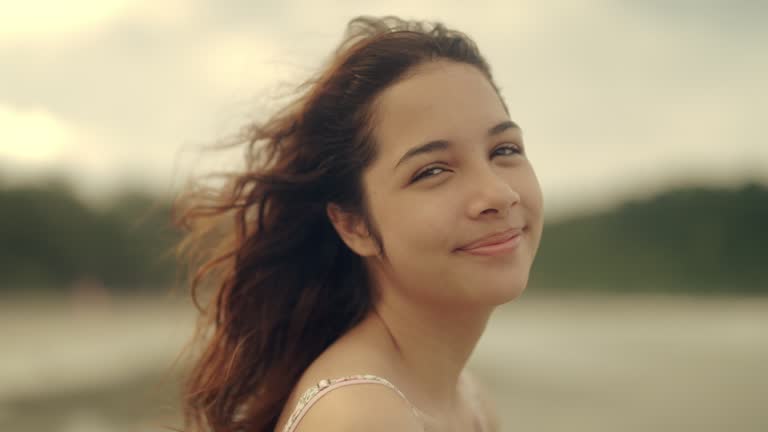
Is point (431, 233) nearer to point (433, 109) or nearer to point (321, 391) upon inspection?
point (433, 109)

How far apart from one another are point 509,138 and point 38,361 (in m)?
9.63

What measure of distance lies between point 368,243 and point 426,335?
0.35 m

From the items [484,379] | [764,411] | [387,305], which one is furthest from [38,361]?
[387,305]

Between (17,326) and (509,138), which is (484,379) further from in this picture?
(17,326)

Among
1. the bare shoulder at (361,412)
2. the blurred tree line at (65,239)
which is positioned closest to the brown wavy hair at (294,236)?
the bare shoulder at (361,412)

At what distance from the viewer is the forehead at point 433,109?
7.72 ft

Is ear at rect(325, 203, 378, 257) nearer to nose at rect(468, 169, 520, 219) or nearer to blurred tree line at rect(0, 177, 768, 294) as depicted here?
nose at rect(468, 169, 520, 219)

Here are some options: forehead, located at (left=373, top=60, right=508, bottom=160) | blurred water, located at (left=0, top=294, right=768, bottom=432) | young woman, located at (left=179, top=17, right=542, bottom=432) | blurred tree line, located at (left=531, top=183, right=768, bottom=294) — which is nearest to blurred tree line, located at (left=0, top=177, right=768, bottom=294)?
blurred tree line, located at (left=531, top=183, right=768, bottom=294)

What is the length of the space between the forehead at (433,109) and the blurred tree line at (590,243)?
1249 centimetres

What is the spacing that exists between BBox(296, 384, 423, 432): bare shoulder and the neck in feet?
1.07

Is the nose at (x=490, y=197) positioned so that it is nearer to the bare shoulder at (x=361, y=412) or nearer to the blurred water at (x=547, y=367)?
the bare shoulder at (x=361, y=412)

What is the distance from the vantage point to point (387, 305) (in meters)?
2.61

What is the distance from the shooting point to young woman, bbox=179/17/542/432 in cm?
229

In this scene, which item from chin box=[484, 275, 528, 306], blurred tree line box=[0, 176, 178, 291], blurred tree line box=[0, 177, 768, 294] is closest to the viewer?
chin box=[484, 275, 528, 306]
